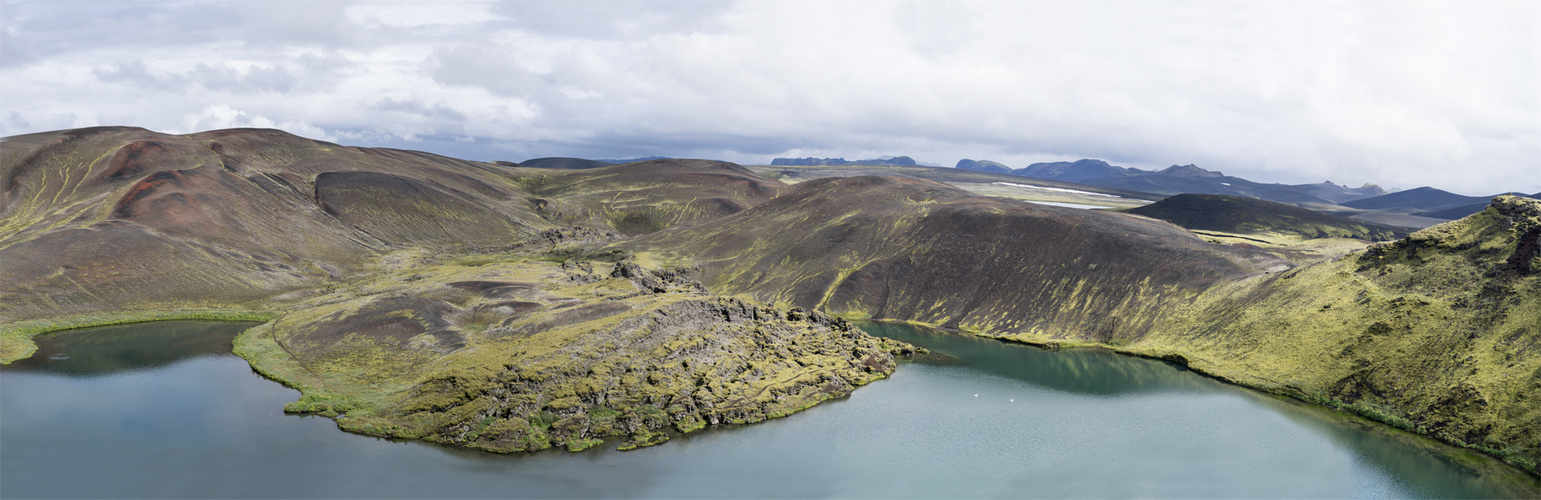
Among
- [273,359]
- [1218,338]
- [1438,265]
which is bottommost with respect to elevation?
[273,359]

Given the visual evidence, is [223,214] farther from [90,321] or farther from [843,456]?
[843,456]

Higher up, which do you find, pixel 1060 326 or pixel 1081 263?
pixel 1081 263

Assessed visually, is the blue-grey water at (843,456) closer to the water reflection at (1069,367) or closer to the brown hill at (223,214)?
the water reflection at (1069,367)

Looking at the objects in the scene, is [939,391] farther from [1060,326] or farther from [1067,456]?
[1060,326]

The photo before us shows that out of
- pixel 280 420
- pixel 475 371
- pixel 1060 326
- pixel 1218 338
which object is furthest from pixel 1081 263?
pixel 280 420

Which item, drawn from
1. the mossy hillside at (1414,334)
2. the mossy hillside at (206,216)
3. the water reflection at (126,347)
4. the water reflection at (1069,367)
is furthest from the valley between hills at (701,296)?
the water reflection at (1069,367)

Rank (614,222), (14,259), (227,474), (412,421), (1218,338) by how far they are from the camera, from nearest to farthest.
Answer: (227,474)
(412,421)
(1218,338)
(14,259)
(614,222)
